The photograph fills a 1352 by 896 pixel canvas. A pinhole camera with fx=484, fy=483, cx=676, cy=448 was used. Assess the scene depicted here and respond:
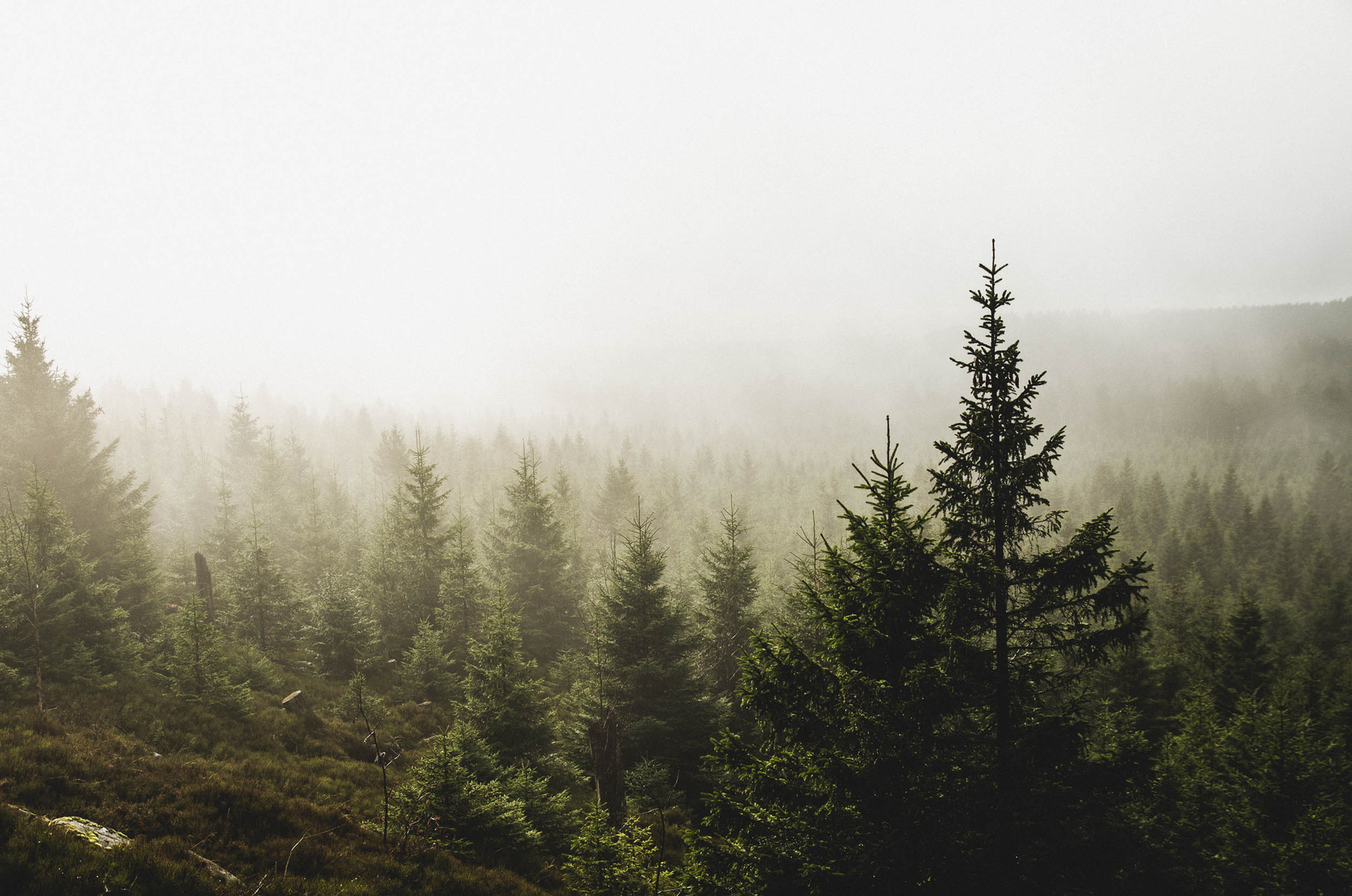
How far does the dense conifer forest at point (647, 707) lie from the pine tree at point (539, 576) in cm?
18

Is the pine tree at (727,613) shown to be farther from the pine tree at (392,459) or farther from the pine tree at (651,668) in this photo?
the pine tree at (392,459)

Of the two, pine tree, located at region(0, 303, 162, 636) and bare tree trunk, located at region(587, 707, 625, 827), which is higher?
pine tree, located at region(0, 303, 162, 636)

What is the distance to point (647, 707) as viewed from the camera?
17.0 meters

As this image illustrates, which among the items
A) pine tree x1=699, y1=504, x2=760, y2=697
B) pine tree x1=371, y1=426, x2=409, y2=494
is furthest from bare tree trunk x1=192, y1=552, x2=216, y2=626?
pine tree x1=371, y1=426, x2=409, y2=494

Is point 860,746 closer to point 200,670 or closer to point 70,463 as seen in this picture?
point 200,670

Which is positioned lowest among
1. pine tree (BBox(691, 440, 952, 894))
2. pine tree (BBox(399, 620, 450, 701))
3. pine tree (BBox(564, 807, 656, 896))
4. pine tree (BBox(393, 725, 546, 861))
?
pine tree (BBox(399, 620, 450, 701))

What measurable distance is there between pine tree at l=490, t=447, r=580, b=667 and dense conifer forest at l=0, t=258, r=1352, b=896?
0.18 metres

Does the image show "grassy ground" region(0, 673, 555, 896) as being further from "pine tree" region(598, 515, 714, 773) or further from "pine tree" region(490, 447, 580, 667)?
"pine tree" region(490, 447, 580, 667)

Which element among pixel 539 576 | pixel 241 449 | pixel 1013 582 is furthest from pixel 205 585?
pixel 241 449

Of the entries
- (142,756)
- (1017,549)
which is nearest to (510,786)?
(142,756)

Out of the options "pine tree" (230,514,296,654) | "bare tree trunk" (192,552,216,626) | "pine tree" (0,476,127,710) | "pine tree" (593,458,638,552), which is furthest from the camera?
"pine tree" (593,458,638,552)

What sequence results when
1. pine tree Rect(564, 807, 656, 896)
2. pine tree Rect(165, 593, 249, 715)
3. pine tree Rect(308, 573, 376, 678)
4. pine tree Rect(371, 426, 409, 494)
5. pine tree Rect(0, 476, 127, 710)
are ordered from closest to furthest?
1. pine tree Rect(564, 807, 656, 896)
2. pine tree Rect(0, 476, 127, 710)
3. pine tree Rect(165, 593, 249, 715)
4. pine tree Rect(308, 573, 376, 678)
5. pine tree Rect(371, 426, 409, 494)

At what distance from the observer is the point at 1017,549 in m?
6.54

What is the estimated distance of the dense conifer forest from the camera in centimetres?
601
